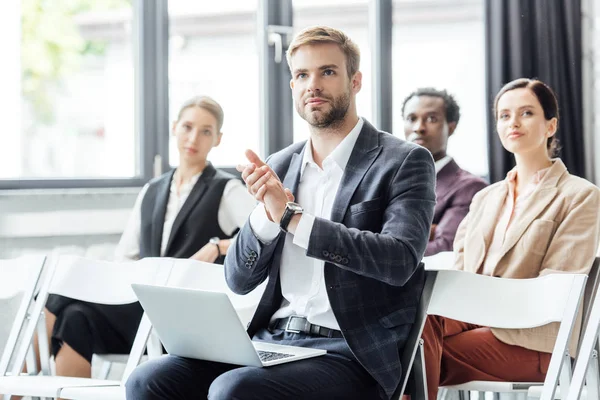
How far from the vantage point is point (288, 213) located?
2273mm

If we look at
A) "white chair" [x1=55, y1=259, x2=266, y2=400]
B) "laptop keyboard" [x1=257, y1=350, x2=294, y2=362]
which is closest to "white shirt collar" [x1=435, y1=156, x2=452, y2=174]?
"white chair" [x1=55, y1=259, x2=266, y2=400]

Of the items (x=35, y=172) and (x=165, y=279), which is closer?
(x=165, y=279)

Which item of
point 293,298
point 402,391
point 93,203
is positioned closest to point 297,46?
point 293,298

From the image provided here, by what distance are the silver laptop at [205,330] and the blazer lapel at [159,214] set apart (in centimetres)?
142

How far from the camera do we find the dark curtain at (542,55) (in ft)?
16.5

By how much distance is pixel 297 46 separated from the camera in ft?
8.42

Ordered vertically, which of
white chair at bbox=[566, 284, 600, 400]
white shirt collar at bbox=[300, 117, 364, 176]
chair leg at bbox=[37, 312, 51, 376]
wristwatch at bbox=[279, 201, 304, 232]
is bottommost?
chair leg at bbox=[37, 312, 51, 376]

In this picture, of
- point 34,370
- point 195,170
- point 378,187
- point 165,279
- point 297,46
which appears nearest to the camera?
point 378,187

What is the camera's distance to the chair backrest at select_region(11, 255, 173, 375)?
2.97 meters

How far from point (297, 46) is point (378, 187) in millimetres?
466

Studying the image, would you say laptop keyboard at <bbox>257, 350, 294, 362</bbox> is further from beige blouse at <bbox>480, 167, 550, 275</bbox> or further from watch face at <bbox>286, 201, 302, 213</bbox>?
beige blouse at <bbox>480, 167, 550, 275</bbox>

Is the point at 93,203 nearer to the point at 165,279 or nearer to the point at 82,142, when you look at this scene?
the point at 82,142

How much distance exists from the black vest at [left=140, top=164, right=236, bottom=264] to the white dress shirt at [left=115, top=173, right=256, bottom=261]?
0.9 inches

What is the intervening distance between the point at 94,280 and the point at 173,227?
0.70 metres
